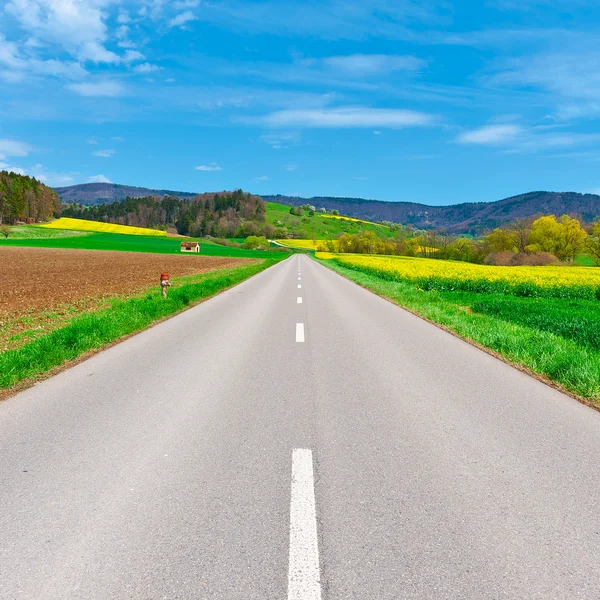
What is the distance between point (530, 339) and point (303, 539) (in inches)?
335

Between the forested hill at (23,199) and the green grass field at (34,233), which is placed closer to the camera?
the green grass field at (34,233)

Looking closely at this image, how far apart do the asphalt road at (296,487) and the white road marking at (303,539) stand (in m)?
0.01

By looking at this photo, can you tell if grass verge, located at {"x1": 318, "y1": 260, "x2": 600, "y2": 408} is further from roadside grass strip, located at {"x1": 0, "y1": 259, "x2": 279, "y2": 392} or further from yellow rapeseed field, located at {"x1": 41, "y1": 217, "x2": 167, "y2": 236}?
yellow rapeseed field, located at {"x1": 41, "y1": 217, "x2": 167, "y2": 236}

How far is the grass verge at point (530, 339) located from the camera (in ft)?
21.8

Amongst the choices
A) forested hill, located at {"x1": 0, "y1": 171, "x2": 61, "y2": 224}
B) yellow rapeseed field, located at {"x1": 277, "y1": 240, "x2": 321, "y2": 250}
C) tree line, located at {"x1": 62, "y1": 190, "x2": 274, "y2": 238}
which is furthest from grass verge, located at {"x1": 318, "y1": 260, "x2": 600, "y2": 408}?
tree line, located at {"x1": 62, "y1": 190, "x2": 274, "y2": 238}

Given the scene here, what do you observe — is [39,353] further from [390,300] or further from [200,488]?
[390,300]

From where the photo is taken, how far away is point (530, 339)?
9633mm

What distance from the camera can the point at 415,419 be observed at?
4969 mm

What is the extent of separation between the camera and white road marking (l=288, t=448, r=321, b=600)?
238cm

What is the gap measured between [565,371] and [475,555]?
5357mm

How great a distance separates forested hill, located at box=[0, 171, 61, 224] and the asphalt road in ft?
396

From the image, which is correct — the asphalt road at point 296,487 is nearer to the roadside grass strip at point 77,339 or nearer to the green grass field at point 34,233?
the roadside grass strip at point 77,339

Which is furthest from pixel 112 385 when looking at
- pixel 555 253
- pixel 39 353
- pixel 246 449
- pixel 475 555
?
pixel 555 253

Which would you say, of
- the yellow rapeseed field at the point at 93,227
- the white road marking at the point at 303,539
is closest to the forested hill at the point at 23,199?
the yellow rapeseed field at the point at 93,227
